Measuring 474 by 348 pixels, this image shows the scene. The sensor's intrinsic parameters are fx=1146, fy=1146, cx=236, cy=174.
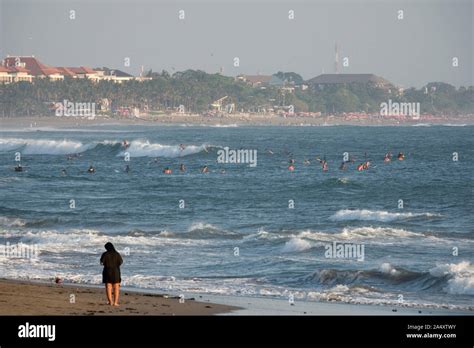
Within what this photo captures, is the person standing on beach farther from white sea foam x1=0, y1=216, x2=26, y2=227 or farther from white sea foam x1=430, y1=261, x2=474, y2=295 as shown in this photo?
white sea foam x1=0, y1=216, x2=26, y2=227

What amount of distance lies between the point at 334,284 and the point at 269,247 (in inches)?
261

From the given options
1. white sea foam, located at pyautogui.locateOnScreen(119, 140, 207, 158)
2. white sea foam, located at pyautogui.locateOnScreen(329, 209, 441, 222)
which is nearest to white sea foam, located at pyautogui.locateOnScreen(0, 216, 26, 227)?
white sea foam, located at pyautogui.locateOnScreen(329, 209, 441, 222)

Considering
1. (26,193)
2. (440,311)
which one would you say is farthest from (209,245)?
(26,193)

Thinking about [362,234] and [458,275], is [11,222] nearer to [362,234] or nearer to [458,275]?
[362,234]

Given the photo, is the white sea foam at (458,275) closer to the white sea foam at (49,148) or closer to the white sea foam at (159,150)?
the white sea foam at (159,150)

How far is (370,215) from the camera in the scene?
39.2m

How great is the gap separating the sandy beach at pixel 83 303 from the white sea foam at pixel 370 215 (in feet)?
56.5

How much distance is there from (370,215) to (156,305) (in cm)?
1998

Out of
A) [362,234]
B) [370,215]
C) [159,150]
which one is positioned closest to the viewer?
[362,234]

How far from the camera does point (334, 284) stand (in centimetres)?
2467

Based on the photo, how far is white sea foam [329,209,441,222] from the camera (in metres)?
38.5

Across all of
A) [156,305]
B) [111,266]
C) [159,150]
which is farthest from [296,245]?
[159,150]

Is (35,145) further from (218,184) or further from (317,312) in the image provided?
(317,312)

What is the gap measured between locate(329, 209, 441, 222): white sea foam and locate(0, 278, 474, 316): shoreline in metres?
16.7
